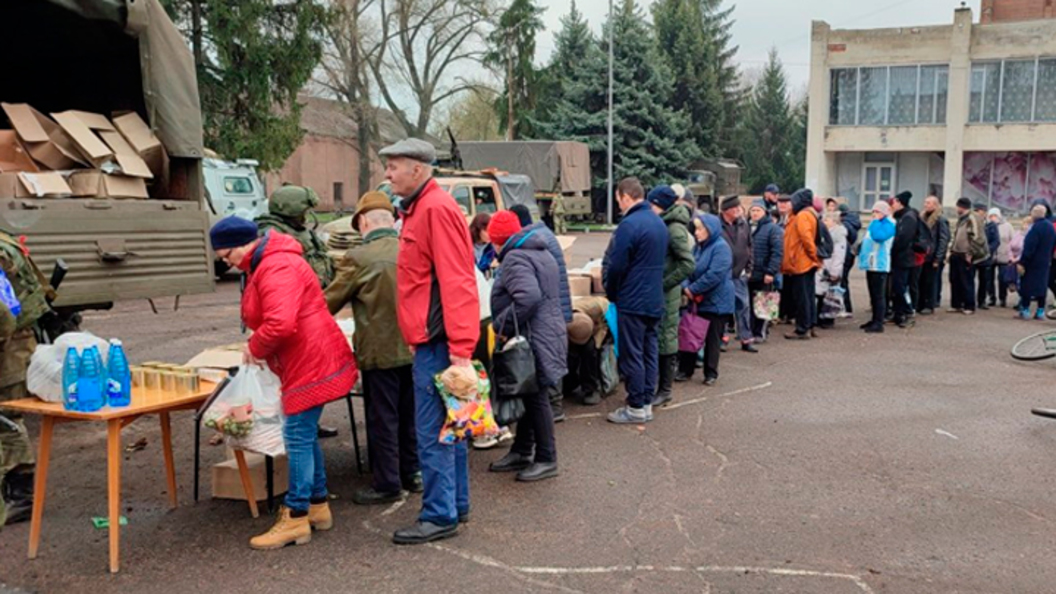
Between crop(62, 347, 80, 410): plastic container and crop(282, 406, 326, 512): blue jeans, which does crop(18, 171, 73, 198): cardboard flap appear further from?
crop(282, 406, 326, 512): blue jeans

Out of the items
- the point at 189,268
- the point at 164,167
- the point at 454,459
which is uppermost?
the point at 164,167

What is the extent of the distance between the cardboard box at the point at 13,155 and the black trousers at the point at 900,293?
34.0ft

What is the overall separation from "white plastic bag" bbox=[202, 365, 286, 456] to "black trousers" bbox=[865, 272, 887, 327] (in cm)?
940

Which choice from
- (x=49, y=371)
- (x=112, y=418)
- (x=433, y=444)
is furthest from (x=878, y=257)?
(x=49, y=371)

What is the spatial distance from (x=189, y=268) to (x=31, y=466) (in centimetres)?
211

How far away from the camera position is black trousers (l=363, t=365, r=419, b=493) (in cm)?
517

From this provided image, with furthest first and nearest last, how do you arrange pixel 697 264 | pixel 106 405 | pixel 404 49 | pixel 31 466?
pixel 404 49, pixel 697 264, pixel 31 466, pixel 106 405

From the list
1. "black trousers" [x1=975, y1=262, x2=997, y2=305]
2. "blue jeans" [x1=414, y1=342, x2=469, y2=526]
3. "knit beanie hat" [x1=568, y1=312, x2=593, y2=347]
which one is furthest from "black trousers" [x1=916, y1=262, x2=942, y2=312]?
"blue jeans" [x1=414, y1=342, x2=469, y2=526]

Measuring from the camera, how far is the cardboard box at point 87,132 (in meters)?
6.51

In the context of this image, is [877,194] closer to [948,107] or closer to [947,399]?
[948,107]

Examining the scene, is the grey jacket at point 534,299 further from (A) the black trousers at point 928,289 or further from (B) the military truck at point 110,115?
(A) the black trousers at point 928,289

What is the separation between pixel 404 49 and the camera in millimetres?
41812

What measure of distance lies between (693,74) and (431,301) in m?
40.4

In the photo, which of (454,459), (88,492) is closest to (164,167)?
(88,492)
